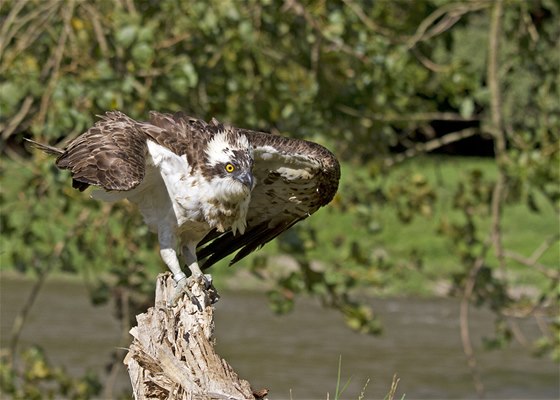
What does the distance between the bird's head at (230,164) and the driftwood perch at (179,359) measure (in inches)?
28.6

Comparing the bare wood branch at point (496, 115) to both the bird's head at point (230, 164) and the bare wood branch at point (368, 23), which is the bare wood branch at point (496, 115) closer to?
the bare wood branch at point (368, 23)

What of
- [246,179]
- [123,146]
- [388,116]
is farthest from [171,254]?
[388,116]

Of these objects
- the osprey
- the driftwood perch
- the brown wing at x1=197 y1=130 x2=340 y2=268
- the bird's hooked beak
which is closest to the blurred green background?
the brown wing at x1=197 y1=130 x2=340 y2=268

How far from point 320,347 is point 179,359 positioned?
27.4 feet

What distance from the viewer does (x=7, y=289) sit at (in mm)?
14891

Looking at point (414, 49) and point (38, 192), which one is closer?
point (38, 192)

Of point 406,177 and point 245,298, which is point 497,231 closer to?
point 406,177

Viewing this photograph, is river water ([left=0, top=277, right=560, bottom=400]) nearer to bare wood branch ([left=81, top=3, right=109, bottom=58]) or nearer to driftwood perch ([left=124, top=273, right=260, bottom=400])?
bare wood branch ([left=81, top=3, right=109, bottom=58])

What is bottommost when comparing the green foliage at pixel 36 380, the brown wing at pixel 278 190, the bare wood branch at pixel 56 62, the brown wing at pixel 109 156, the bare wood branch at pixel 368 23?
the green foliage at pixel 36 380

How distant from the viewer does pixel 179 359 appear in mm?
4414

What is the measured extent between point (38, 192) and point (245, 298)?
8.04m

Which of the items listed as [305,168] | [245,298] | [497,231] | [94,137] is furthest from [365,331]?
[245,298]

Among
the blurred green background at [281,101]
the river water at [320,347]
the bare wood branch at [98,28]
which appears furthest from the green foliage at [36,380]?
the river water at [320,347]

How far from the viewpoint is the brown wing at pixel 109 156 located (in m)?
4.69
